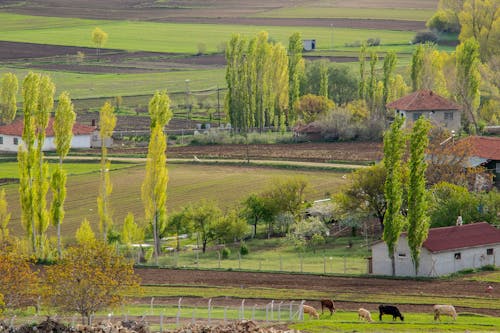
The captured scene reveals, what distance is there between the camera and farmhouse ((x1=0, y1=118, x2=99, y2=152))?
113 meters

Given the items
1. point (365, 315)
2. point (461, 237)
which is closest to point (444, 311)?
point (365, 315)

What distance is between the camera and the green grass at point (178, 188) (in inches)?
3359

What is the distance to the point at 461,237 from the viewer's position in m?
70.4

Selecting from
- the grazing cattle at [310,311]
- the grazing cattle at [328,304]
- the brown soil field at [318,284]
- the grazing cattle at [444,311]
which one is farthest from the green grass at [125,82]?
the grazing cattle at [444,311]

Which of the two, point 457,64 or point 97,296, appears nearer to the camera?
point 97,296

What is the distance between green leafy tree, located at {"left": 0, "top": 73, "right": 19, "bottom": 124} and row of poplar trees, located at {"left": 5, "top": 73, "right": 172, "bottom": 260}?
157 feet

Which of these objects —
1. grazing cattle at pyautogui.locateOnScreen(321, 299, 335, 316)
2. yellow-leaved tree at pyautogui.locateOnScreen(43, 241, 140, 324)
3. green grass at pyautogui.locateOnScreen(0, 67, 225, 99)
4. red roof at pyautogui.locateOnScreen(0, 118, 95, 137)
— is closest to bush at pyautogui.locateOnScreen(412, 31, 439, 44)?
green grass at pyautogui.locateOnScreen(0, 67, 225, 99)

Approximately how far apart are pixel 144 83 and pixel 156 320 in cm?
10538

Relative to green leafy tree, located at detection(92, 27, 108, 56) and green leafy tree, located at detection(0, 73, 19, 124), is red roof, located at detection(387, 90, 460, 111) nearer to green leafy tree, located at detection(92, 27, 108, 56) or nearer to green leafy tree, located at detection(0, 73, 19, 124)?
green leafy tree, located at detection(0, 73, 19, 124)

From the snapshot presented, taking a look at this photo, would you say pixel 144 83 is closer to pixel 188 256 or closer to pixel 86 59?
pixel 86 59

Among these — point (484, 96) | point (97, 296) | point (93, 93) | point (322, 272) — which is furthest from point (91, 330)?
point (93, 93)

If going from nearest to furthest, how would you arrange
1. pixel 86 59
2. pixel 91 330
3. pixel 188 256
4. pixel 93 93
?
pixel 91 330, pixel 188 256, pixel 93 93, pixel 86 59

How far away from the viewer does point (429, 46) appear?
413 feet

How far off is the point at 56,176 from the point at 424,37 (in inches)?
4536
